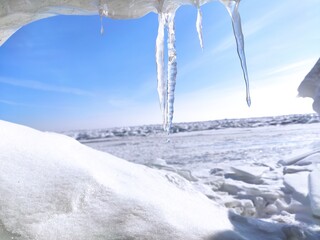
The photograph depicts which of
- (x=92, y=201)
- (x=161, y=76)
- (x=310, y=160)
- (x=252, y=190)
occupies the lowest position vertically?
(x=252, y=190)

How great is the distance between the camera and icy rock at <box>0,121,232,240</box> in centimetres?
180

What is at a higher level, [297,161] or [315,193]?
[297,161]

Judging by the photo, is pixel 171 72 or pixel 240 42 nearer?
pixel 240 42

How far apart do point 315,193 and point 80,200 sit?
2.92m

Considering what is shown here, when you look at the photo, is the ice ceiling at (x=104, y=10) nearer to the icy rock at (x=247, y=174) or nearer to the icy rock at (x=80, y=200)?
the icy rock at (x=80, y=200)

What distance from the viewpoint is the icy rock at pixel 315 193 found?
3354 millimetres

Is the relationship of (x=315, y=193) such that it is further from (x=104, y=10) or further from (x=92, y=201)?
(x=104, y=10)

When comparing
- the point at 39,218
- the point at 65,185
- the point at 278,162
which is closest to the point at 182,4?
the point at 65,185

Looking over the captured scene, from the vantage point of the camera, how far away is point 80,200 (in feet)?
6.39

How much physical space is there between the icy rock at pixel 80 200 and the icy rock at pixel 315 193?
1381 millimetres

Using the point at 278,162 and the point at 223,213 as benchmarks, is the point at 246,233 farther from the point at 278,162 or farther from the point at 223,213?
the point at 278,162

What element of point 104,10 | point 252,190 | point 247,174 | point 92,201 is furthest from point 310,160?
point 104,10

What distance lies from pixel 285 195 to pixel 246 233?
2.27 meters

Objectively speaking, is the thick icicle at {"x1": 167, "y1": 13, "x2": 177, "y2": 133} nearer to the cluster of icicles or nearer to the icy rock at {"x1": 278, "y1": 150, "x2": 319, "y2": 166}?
the cluster of icicles
